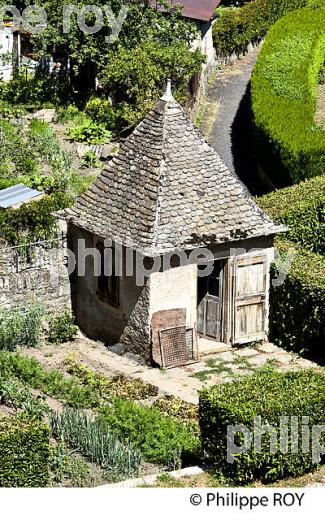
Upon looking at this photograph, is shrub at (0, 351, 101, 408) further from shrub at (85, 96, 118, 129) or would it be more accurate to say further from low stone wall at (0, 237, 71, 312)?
shrub at (85, 96, 118, 129)

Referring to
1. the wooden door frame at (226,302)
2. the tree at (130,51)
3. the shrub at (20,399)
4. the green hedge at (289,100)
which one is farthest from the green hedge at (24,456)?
the tree at (130,51)

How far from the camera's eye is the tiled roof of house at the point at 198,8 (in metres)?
43.2

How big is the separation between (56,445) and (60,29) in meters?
20.7

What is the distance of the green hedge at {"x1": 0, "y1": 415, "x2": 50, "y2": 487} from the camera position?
57.8 ft

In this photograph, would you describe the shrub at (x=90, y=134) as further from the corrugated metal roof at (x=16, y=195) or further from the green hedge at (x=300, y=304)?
the green hedge at (x=300, y=304)

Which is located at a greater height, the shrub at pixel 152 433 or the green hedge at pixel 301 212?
the green hedge at pixel 301 212

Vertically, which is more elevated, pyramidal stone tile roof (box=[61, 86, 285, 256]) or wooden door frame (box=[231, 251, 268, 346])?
pyramidal stone tile roof (box=[61, 86, 285, 256])

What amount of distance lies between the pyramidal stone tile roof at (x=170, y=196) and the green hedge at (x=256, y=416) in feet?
17.2

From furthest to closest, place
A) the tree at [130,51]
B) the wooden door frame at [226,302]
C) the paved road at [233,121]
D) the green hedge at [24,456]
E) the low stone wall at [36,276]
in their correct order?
the paved road at [233,121]
the tree at [130,51]
the low stone wall at [36,276]
the wooden door frame at [226,302]
the green hedge at [24,456]

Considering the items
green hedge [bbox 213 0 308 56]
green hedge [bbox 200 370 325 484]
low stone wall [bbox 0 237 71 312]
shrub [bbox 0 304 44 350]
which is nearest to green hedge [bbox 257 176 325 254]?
low stone wall [bbox 0 237 71 312]

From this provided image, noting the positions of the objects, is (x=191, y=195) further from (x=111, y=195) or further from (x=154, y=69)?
(x=154, y=69)

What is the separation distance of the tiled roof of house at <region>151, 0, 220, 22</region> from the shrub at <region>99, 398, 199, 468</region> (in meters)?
23.7

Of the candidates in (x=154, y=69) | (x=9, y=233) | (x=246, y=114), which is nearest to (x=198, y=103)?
(x=246, y=114)

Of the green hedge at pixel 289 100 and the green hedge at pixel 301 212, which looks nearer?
the green hedge at pixel 301 212
